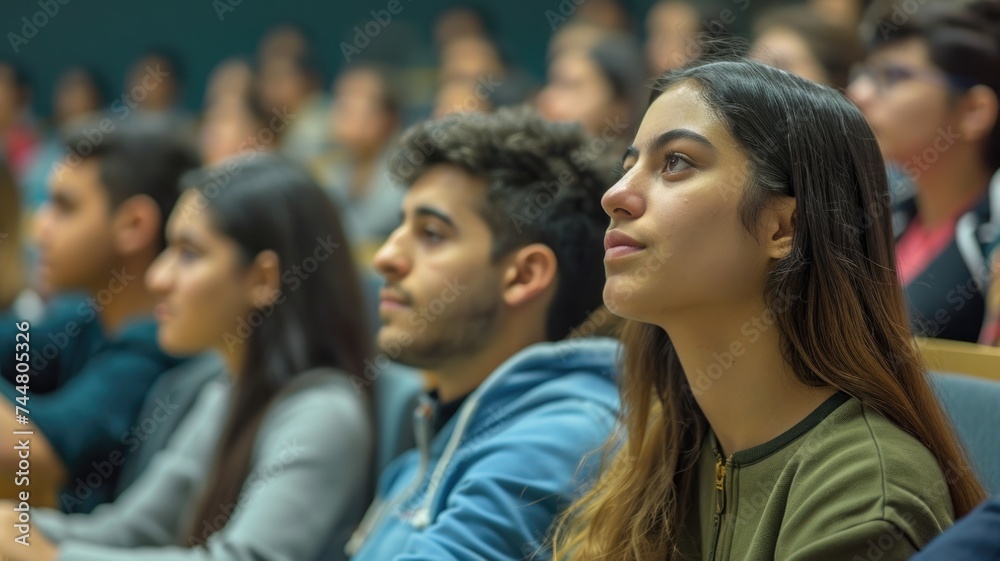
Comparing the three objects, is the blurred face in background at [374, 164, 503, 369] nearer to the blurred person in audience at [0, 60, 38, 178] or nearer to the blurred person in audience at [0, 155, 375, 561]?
the blurred person in audience at [0, 155, 375, 561]

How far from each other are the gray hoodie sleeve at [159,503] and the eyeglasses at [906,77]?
1.53m

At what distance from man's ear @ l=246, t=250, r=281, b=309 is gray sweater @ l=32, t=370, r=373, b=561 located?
19 cm

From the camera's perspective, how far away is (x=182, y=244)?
213 centimetres

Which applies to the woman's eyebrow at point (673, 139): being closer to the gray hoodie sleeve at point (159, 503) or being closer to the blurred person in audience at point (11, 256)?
the gray hoodie sleeve at point (159, 503)

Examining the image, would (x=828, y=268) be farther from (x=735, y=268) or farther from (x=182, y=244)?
(x=182, y=244)

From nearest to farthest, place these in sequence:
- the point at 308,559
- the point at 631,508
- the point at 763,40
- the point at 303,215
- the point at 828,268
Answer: the point at 828,268 → the point at 631,508 → the point at 308,559 → the point at 303,215 → the point at 763,40

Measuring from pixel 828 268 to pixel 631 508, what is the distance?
371 millimetres

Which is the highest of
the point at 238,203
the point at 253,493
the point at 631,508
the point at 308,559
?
the point at 238,203

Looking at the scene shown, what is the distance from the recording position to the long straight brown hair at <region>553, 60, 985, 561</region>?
3.49ft

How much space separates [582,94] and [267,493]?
2311 millimetres

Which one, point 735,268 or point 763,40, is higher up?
point 735,268

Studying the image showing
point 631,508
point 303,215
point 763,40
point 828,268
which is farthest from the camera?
point 763,40

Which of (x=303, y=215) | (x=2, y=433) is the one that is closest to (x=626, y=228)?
(x=303, y=215)

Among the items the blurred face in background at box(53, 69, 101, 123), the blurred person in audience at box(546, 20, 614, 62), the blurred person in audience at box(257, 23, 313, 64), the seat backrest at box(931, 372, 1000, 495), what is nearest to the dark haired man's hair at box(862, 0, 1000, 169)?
the seat backrest at box(931, 372, 1000, 495)
